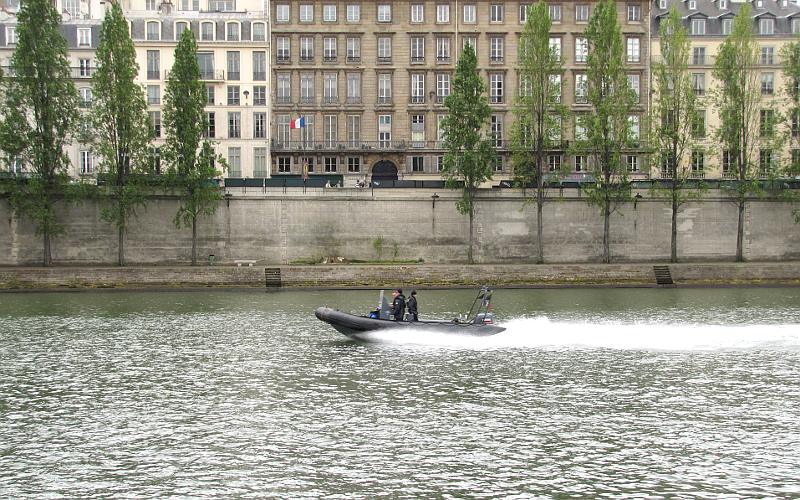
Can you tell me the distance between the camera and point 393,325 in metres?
42.0

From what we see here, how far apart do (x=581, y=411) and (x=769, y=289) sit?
4202cm

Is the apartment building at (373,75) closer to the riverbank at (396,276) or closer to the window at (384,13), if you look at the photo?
the window at (384,13)

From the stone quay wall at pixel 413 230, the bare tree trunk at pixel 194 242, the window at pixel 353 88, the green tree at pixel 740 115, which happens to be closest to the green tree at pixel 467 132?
the stone quay wall at pixel 413 230

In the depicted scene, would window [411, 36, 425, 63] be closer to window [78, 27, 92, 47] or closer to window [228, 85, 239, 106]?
window [228, 85, 239, 106]

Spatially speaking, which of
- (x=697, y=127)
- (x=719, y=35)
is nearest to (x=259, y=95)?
(x=697, y=127)

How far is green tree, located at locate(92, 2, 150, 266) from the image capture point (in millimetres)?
70438

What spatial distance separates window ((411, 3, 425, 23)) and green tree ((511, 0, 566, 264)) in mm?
17598

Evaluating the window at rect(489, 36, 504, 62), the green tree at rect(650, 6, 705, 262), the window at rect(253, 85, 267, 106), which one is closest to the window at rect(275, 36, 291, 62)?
the window at rect(253, 85, 267, 106)

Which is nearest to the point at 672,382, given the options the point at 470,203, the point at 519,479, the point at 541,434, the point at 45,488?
the point at 541,434

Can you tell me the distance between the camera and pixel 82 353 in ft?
131

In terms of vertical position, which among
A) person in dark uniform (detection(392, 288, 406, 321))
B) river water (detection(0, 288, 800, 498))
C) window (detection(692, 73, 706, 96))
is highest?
window (detection(692, 73, 706, 96))

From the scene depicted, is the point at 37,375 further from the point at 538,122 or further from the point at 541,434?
the point at 538,122

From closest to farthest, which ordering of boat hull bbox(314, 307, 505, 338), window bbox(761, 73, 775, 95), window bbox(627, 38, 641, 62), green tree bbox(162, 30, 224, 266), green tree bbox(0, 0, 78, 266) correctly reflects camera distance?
boat hull bbox(314, 307, 505, 338), green tree bbox(0, 0, 78, 266), green tree bbox(162, 30, 224, 266), window bbox(627, 38, 641, 62), window bbox(761, 73, 775, 95)

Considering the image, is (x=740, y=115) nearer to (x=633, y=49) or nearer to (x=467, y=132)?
(x=633, y=49)
